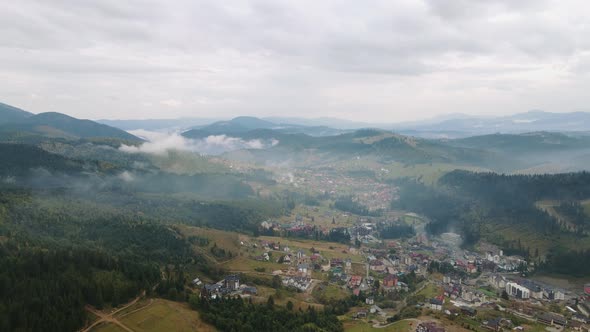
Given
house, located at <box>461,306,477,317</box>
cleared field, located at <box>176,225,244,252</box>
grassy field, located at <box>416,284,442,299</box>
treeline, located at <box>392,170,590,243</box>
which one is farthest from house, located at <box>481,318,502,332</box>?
treeline, located at <box>392,170,590,243</box>

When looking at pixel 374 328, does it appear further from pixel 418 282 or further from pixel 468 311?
pixel 418 282

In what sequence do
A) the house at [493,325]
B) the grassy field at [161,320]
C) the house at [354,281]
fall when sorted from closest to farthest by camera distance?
the grassy field at [161,320], the house at [493,325], the house at [354,281]

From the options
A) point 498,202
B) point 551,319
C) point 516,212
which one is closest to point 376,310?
point 551,319

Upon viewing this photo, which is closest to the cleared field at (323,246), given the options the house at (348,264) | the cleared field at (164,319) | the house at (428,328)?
the house at (348,264)

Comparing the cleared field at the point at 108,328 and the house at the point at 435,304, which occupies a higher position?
the cleared field at the point at 108,328

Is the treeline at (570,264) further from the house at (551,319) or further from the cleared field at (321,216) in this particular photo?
the cleared field at (321,216)
